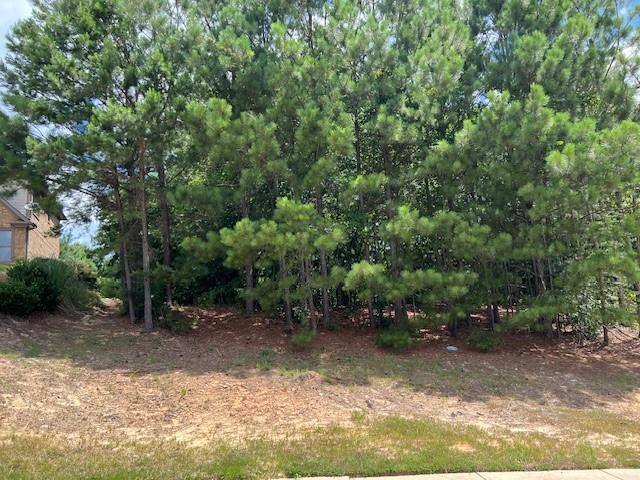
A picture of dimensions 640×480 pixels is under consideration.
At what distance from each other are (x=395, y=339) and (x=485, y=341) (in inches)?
80.6

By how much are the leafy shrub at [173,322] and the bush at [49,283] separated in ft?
8.41

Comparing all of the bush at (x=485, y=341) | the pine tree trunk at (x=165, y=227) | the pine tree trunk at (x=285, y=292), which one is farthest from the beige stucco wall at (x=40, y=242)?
the bush at (x=485, y=341)

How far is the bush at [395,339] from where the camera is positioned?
1116cm

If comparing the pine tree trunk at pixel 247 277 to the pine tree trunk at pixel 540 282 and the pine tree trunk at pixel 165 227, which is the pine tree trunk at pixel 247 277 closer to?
the pine tree trunk at pixel 165 227

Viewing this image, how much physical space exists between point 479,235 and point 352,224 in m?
2.64

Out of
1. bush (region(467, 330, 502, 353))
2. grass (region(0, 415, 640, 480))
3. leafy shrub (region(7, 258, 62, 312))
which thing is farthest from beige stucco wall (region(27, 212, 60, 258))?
grass (region(0, 415, 640, 480))

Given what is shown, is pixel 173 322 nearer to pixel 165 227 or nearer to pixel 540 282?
pixel 165 227

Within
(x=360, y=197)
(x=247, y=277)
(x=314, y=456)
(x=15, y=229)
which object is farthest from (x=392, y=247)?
(x=15, y=229)

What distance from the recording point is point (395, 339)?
11172 millimetres

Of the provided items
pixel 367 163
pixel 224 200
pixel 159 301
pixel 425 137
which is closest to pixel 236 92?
pixel 224 200

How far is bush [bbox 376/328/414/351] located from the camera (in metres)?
11.2

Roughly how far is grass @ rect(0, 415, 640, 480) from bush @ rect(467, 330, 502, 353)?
524 centimetres

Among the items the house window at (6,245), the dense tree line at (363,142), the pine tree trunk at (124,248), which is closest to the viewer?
the dense tree line at (363,142)

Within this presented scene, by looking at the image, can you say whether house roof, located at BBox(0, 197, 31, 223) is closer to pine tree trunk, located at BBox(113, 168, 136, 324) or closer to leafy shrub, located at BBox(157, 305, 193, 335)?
pine tree trunk, located at BBox(113, 168, 136, 324)
